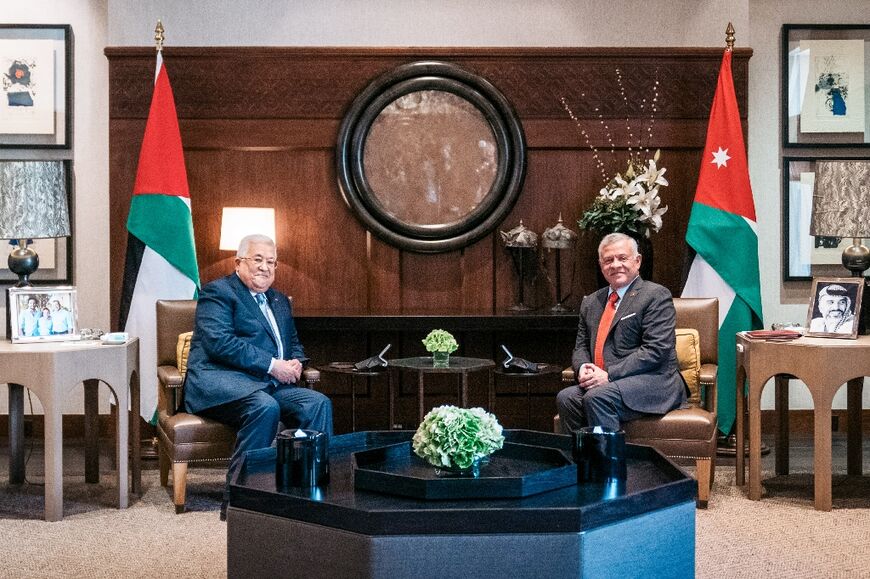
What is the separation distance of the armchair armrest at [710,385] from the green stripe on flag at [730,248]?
105 centimetres

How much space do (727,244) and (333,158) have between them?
2.49 meters

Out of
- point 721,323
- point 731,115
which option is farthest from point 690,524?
point 731,115

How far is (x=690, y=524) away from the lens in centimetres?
289

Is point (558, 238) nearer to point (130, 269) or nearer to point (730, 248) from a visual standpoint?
point (730, 248)

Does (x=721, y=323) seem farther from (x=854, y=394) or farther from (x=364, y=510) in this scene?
(x=364, y=510)

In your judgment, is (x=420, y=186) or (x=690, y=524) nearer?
(x=690, y=524)

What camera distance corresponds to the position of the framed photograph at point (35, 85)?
6293 mm

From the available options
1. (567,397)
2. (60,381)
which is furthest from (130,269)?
(567,397)

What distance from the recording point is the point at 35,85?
20.7ft

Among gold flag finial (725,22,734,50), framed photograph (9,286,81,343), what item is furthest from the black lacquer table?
gold flag finial (725,22,734,50)

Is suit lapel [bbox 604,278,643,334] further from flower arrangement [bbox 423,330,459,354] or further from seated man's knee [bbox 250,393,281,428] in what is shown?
seated man's knee [bbox 250,393,281,428]

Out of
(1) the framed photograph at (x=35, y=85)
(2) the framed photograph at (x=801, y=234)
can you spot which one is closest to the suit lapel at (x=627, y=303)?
(2) the framed photograph at (x=801, y=234)

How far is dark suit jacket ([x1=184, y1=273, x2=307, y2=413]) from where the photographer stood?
4.68 meters

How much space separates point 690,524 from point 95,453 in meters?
3.51
